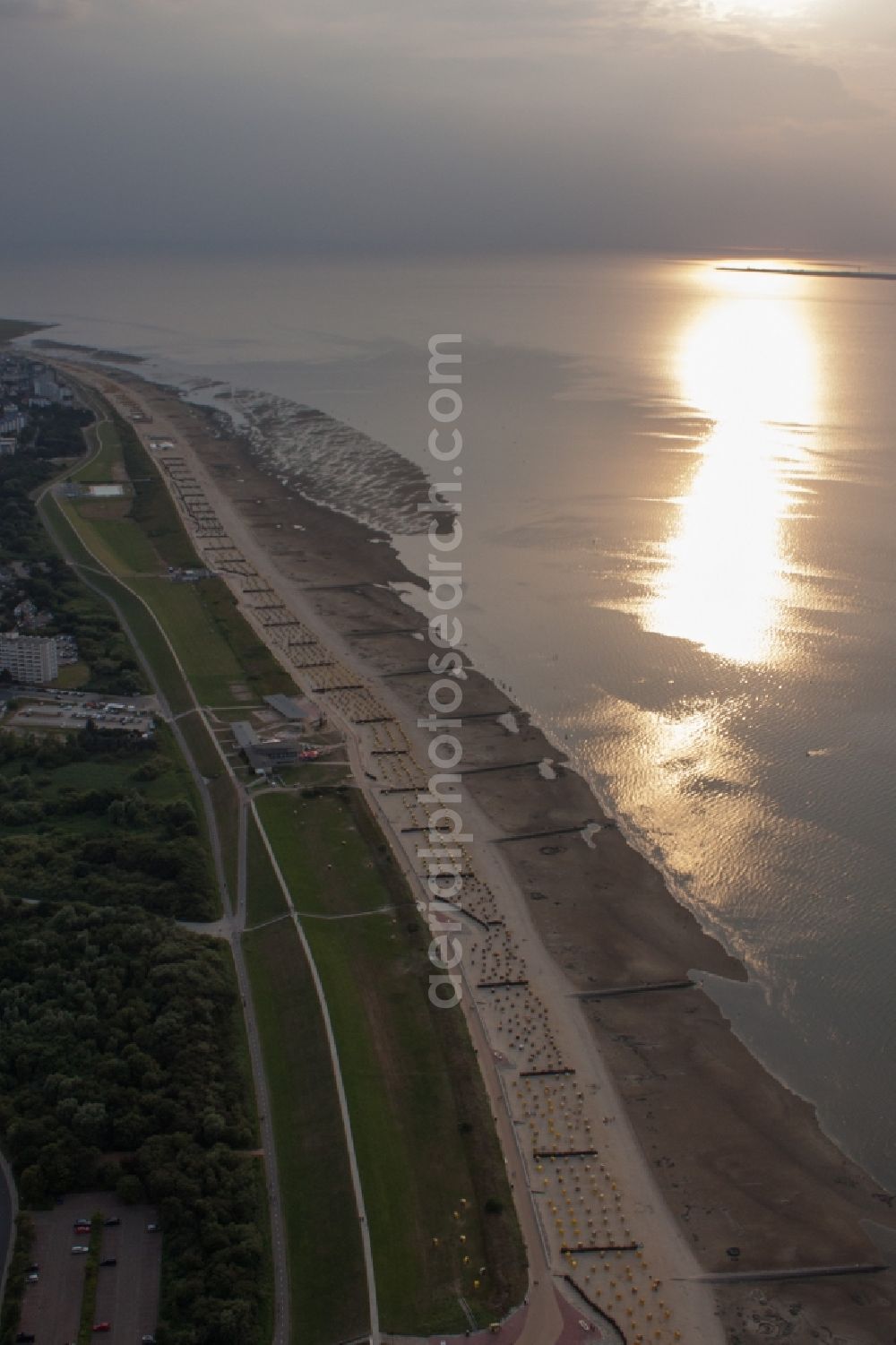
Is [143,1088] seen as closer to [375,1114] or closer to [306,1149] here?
[306,1149]

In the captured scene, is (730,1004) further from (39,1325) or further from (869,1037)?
(39,1325)

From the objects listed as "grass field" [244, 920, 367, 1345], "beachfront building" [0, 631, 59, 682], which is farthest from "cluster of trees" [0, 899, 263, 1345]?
"beachfront building" [0, 631, 59, 682]

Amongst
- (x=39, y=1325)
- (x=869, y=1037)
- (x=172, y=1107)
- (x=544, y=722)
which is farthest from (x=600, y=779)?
(x=39, y=1325)

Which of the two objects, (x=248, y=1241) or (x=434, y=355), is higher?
(x=434, y=355)

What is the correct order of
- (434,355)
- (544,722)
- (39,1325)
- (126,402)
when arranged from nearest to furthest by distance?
(39,1325)
(544,722)
(126,402)
(434,355)

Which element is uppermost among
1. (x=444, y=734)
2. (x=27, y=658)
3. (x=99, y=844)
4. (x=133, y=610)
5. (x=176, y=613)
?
(x=27, y=658)

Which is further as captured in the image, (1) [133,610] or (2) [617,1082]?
(1) [133,610]

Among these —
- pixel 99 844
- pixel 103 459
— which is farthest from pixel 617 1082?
pixel 103 459
